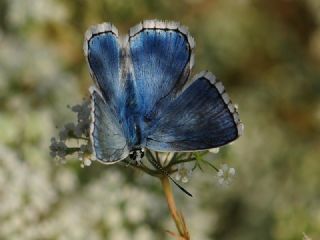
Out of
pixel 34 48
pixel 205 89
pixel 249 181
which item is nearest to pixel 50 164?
pixel 34 48

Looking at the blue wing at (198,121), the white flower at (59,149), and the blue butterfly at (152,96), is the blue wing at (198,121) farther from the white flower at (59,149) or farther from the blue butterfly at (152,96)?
the white flower at (59,149)

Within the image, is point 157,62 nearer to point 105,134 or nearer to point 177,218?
point 105,134

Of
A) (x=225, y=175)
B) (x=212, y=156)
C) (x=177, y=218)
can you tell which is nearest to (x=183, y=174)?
(x=225, y=175)

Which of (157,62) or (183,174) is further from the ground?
(157,62)

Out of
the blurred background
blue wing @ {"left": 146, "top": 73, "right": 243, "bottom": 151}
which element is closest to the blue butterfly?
blue wing @ {"left": 146, "top": 73, "right": 243, "bottom": 151}

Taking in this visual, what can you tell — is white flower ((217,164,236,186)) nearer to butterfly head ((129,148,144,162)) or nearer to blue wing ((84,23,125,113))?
butterfly head ((129,148,144,162))

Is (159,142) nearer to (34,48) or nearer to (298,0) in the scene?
(34,48)

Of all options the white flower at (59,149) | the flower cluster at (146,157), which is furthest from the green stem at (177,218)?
the white flower at (59,149)
